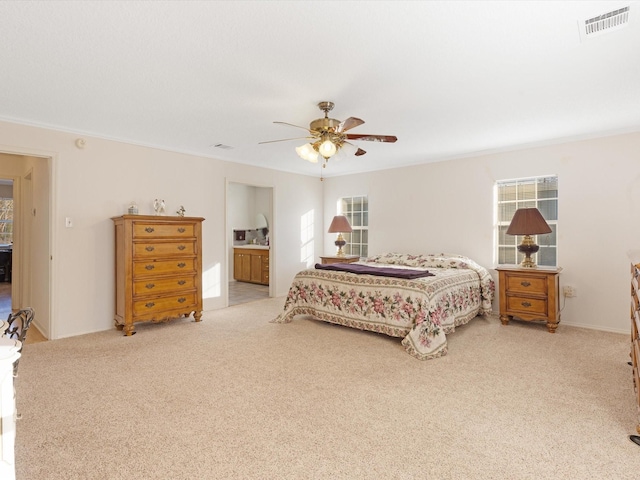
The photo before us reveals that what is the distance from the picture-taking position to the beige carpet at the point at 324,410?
68.8 inches

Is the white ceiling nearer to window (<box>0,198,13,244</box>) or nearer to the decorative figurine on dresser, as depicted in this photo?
the decorative figurine on dresser

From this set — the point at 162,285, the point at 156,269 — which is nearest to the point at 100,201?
the point at 156,269

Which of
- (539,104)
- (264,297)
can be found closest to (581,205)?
(539,104)

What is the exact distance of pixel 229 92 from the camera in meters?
2.94

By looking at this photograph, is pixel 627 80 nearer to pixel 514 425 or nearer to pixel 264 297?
pixel 514 425

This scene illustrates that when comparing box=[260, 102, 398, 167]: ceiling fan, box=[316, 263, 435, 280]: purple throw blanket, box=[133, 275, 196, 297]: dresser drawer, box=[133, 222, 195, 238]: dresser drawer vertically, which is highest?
box=[260, 102, 398, 167]: ceiling fan

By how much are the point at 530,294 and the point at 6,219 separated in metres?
11.2

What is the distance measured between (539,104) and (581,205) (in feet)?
5.62

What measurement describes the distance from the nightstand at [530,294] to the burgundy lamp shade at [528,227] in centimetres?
21

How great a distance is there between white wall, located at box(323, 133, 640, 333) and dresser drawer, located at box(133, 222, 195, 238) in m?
3.33

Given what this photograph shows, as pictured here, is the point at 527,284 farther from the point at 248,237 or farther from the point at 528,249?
the point at 248,237

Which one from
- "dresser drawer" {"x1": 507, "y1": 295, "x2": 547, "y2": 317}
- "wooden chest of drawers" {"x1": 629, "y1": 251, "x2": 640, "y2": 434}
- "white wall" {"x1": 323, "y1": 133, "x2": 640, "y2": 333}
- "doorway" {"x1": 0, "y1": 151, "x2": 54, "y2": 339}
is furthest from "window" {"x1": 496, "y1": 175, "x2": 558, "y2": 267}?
"doorway" {"x1": 0, "y1": 151, "x2": 54, "y2": 339}

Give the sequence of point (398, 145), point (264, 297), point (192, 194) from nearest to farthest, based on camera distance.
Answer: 1. point (398, 145)
2. point (192, 194)
3. point (264, 297)

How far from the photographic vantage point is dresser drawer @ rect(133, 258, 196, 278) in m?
4.07
